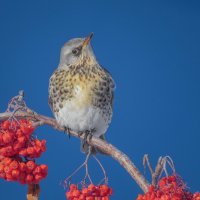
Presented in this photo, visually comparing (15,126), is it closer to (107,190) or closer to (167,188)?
(107,190)

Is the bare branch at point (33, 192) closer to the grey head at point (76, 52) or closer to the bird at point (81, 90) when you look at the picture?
the bird at point (81, 90)

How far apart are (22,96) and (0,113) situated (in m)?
0.10

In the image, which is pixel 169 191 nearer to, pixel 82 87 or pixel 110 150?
pixel 110 150

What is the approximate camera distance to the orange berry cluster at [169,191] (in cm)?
114

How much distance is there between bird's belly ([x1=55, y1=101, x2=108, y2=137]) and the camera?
2.31 metres

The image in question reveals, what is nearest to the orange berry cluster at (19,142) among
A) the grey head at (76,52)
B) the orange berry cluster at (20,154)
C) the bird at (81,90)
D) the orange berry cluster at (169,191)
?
the orange berry cluster at (20,154)

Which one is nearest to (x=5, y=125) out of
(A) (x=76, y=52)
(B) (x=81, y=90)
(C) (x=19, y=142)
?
(C) (x=19, y=142)

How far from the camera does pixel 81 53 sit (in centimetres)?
238

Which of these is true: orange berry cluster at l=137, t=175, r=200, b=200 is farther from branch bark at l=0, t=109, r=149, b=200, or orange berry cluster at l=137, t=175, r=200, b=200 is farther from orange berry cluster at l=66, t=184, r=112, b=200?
orange berry cluster at l=66, t=184, r=112, b=200

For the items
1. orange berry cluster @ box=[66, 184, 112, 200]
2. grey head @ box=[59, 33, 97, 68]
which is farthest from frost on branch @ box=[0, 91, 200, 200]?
grey head @ box=[59, 33, 97, 68]

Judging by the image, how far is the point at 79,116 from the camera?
7.63 ft

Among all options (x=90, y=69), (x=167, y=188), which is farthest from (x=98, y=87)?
(x=167, y=188)

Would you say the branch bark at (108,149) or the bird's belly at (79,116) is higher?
the bird's belly at (79,116)

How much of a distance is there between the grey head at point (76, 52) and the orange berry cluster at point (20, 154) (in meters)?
1.11
